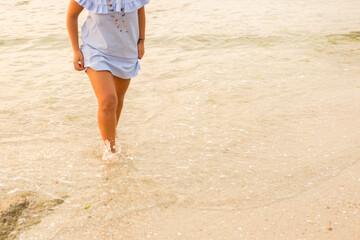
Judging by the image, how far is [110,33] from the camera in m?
2.87

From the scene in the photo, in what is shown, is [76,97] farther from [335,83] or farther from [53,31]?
[53,31]

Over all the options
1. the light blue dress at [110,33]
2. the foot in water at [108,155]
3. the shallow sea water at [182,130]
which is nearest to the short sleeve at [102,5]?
the light blue dress at [110,33]

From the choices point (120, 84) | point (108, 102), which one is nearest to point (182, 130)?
point (120, 84)

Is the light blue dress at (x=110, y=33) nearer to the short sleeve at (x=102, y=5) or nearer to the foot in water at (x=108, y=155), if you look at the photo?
the short sleeve at (x=102, y=5)

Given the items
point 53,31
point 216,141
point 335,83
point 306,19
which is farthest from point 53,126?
point 306,19

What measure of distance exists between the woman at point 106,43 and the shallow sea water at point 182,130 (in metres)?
0.53

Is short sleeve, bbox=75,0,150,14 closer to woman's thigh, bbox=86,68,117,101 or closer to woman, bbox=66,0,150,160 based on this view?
woman, bbox=66,0,150,160

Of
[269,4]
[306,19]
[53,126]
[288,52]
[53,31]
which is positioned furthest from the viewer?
[269,4]

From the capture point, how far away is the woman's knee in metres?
2.85

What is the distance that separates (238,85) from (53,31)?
15.6 feet

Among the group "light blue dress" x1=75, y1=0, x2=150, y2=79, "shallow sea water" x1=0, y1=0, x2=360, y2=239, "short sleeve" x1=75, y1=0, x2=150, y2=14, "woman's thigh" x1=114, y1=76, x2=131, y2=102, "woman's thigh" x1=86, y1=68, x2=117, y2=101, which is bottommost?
"shallow sea water" x1=0, y1=0, x2=360, y2=239

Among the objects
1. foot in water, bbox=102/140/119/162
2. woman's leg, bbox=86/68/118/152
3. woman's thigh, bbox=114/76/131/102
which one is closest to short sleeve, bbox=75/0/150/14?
woman's leg, bbox=86/68/118/152

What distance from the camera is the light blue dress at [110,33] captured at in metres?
2.79

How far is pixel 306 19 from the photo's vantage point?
8.88 meters
